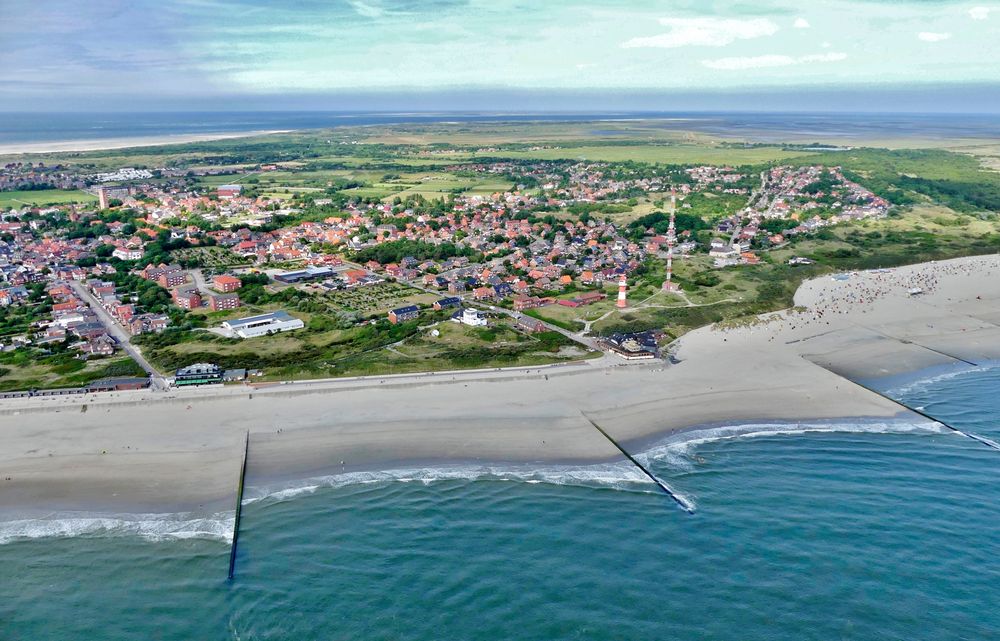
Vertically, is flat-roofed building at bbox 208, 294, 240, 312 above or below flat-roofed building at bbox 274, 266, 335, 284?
below

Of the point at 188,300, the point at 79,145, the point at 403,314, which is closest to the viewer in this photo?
the point at 403,314

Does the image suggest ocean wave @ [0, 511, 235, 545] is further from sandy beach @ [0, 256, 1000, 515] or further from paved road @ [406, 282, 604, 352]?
paved road @ [406, 282, 604, 352]

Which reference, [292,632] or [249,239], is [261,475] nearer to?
[292,632]

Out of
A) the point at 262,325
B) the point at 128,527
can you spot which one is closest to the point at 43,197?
the point at 262,325

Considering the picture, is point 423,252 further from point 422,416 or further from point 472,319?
point 422,416

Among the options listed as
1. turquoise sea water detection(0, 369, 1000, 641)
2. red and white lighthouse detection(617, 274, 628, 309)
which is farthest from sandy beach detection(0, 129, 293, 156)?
turquoise sea water detection(0, 369, 1000, 641)

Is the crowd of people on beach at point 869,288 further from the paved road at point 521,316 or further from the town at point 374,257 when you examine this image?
the paved road at point 521,316

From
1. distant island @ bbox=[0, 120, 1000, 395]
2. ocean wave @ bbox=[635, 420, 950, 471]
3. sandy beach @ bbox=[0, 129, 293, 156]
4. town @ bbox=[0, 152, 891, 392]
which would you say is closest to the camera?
ocean wave @ bbox=[635, 420, 950, 471]

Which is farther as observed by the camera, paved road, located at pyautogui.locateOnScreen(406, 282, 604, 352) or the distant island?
paved road, located at pyautogui.locateOnScreen(406, 282, 604, 352)
